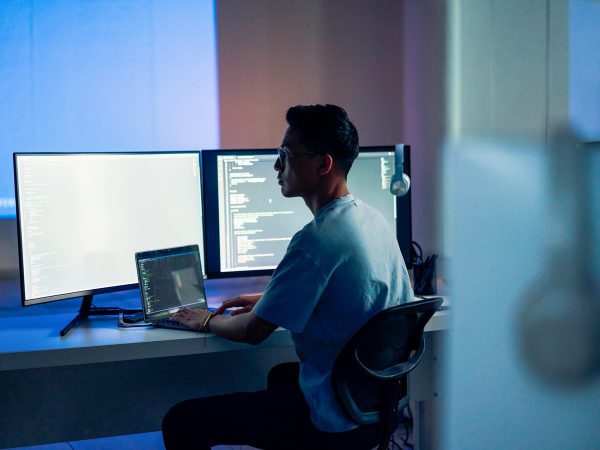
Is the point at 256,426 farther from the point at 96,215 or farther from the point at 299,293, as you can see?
the point at 96,215

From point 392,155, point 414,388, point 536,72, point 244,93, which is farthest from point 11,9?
point 414,388

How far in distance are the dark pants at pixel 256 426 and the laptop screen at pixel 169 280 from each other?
348 millimetres

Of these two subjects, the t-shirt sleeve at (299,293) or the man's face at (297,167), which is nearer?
the t-shirt sleeve at (299,293)

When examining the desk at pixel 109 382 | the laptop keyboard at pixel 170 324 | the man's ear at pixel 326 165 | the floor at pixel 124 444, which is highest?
the man's ear at pixel 326 165

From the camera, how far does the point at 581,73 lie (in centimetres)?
148

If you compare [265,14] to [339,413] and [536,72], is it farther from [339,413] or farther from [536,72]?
[339,413]

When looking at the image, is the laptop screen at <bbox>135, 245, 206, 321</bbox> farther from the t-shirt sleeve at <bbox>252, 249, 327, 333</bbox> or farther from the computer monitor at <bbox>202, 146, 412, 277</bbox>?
the t-shirt sleeve at <bbox>252, 249, 327, 333</bbox>

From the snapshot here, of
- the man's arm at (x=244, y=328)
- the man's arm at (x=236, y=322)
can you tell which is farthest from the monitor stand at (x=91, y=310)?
the man's arm at (x=244, y=328)

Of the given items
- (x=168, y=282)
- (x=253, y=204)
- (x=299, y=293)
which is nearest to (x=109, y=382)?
(x=168, y=282)

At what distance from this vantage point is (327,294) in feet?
5.11

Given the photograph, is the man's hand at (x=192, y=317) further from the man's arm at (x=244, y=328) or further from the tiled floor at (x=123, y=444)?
the tiled floor at (x=123, y=444)

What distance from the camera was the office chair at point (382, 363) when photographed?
1485mm

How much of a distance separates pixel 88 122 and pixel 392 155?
1026mm

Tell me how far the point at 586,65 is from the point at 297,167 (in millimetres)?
691
